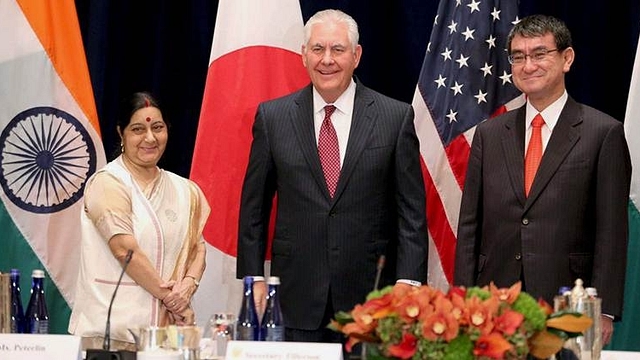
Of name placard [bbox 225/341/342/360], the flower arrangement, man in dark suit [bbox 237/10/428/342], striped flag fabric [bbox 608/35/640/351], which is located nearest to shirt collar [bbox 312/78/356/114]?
man in dark suit [bbox 237/10/428/342]

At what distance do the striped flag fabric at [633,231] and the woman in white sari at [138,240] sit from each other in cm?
159

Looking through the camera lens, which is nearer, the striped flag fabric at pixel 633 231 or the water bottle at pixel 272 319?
the water bottle at pixel 272 319

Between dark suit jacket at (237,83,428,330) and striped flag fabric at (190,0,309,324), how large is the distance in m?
0.48

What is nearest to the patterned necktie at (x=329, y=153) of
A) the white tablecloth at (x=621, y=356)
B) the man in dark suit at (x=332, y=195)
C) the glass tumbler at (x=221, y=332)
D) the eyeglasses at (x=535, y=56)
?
the man in dark suit at (x=332, y=195)

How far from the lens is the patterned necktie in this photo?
379 centimetres

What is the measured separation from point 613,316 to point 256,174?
1.26 meters

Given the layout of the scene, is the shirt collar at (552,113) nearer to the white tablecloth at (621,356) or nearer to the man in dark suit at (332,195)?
the man in dark suit at (332,195)

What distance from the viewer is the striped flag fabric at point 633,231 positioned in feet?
13.8

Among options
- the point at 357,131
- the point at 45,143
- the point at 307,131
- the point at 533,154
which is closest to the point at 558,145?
the point at 533,154

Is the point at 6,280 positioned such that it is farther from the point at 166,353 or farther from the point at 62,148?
the point at 62,148

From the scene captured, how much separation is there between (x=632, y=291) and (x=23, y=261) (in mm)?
2380

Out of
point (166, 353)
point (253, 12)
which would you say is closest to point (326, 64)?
point (253, 12)

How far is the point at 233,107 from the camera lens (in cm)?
436

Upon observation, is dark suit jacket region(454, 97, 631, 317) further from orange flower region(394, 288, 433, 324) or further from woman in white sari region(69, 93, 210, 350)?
orange flower region(394, 288, 433, 324)
